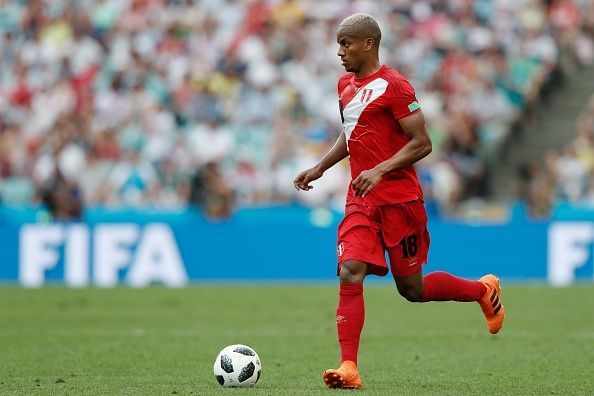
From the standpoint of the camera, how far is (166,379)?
27.2ft

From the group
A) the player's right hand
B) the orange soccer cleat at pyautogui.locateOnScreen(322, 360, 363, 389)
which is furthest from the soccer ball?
the player's right hand

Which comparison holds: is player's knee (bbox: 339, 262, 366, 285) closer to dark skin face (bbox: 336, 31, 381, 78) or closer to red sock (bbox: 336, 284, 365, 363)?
red sock (bbox: 336, 284, 365, 363)

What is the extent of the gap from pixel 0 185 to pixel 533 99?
9055 mm

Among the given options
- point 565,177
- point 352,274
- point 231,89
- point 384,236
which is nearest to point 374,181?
point 384,236

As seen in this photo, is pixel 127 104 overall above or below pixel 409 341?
above

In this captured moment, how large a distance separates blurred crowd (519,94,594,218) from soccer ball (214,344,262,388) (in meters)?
11.5

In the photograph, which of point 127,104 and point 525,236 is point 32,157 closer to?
point 127,104

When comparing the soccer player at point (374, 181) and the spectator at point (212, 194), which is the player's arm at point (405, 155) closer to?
the soccer player at point (374, 181)

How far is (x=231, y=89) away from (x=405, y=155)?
48.1 feet

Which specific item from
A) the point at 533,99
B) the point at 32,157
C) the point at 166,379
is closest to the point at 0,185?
the point at 32,157

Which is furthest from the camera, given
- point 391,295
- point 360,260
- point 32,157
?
point 32,157

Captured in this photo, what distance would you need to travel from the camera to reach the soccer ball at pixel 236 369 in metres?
7.77

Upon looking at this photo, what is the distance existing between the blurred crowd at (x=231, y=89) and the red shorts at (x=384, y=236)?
11.3 metres

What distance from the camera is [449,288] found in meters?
8.34
